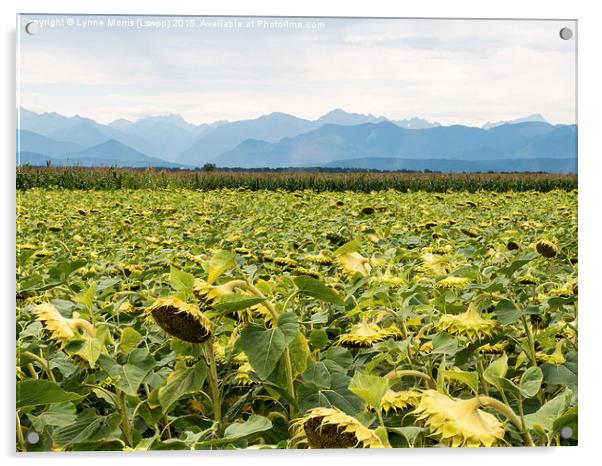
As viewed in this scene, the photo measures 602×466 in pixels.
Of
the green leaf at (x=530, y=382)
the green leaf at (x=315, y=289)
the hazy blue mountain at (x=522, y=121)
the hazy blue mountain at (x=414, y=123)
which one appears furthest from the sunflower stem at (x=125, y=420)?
the hazy blue mountain at (x=522, y=121)

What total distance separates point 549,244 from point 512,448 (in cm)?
61

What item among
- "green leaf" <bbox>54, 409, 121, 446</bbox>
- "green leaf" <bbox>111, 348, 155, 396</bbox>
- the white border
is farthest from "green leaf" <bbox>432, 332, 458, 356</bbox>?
"green leaf" <bbox>54, 409, 121, 446</bbox>

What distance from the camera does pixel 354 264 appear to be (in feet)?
6.67

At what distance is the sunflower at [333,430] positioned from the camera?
118cm

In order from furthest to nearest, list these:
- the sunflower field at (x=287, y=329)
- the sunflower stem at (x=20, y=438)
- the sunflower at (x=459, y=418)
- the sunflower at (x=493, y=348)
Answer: the sunflower stem at (x=20, y=438) < the sunflower at (x=493, y=348) < the sunflower field at (x=287, y=329) < the sunflower at (x=459, y=418)

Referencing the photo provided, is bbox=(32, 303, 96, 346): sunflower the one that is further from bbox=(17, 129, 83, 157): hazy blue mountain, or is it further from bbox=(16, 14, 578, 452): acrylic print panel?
bbox=(17, 129, 83, 157): hazy blue mountain

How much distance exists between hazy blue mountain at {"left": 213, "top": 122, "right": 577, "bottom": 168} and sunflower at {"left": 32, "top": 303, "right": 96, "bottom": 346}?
913 mm

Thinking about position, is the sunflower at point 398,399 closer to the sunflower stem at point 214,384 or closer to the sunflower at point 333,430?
the sunflower at point 333,430

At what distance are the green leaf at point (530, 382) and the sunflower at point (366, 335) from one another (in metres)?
0.34

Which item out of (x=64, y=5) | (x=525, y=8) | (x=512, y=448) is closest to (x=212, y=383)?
(x=512, y=448)

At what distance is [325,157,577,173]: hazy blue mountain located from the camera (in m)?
2.35

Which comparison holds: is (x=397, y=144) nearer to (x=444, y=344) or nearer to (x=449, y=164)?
(x=449, y=164)
